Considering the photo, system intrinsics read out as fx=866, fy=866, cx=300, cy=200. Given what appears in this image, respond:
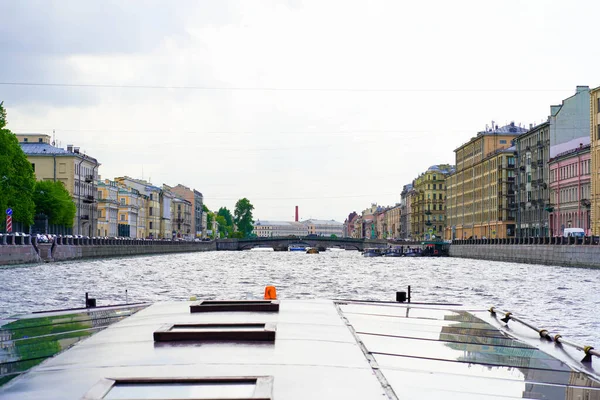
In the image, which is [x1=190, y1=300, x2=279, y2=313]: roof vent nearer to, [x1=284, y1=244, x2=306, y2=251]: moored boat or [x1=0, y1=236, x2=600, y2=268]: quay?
[x1=0, y1=236, x2=600, y2=268]: quay

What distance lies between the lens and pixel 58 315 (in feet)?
29.9

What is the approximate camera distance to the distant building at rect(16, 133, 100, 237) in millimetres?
95375

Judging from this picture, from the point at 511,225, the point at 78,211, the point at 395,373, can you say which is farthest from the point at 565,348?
the point at 511,225

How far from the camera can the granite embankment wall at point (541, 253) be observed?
51938mm

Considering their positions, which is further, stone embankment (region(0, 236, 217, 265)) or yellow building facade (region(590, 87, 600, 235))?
yellow building facade (region(590, 87, 600, 235))

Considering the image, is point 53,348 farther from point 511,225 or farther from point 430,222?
point 430,222

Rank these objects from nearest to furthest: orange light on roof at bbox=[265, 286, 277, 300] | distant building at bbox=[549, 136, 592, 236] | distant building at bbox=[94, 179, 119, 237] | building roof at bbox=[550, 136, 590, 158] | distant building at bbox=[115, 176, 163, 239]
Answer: orange light on roof at bbox=[265, 286, 277, 300]
distant building at bbox=[549, 136, 592, 236]
building roof at bbox=[550, 136, 590, 158]
distant building at bbox=[94, 179, 119, 237]
distant building at bbox=[115, 176, 163, 239]

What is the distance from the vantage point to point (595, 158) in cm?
6744

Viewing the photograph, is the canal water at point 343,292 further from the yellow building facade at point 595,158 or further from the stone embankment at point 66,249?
the yellow building facade at point 595,158

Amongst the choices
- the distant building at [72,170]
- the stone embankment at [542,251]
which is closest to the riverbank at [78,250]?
the distant building at [72,170]

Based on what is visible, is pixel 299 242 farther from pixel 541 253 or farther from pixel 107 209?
pixel 541 253

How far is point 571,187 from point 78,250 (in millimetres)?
44031

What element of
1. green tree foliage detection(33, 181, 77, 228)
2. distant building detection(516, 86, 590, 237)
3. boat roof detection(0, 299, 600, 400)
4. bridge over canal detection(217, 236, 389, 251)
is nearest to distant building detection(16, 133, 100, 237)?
green tree foliage detection(33, 181, 77, 228)

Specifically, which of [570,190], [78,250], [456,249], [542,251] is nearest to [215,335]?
[542,251]
